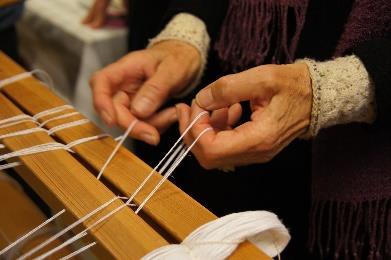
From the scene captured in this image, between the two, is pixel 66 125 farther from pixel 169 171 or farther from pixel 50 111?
pixel 169 171

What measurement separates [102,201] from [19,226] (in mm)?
157

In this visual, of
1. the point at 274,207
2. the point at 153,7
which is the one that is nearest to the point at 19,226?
the point at 274,207

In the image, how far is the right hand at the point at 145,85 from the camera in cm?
64

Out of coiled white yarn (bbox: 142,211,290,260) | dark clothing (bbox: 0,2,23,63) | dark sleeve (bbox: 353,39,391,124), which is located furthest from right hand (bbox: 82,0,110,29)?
A: coiled white yarn (bbox: 142,211,290,260)

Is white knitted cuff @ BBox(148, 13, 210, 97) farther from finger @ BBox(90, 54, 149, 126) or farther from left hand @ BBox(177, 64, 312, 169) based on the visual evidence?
left hand @ BBox(177, 64, 312, 169)

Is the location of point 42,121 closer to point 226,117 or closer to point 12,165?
point 12,165

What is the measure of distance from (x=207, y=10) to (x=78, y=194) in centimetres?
42

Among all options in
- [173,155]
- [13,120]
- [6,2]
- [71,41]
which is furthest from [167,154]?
[71,41]

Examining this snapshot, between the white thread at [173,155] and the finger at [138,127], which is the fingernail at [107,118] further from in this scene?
the white thread at [173,155]

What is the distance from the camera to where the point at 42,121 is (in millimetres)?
608

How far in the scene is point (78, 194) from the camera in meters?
0.48

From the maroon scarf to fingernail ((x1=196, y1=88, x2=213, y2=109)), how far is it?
0.71 ft

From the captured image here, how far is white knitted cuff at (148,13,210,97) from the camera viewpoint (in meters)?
0.74

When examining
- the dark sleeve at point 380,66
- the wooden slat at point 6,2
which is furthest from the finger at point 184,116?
the wooden slat at point 6,2
